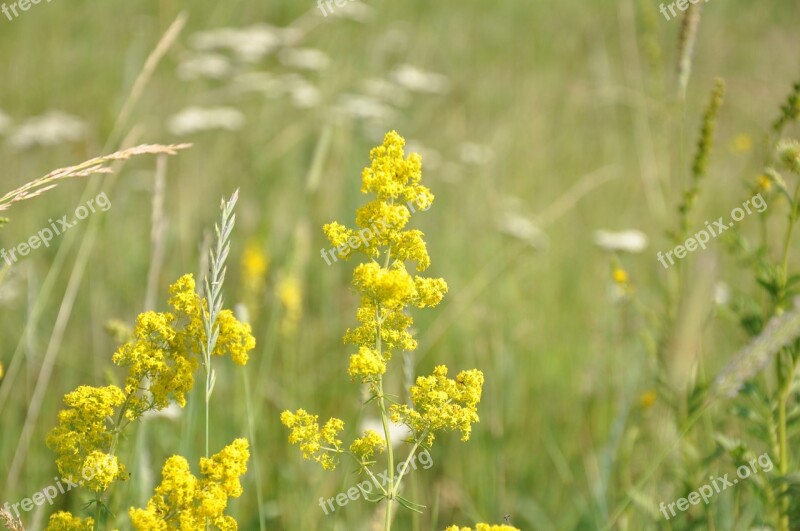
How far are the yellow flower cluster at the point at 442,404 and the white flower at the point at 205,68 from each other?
5.62 meters

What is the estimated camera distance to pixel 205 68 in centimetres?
659

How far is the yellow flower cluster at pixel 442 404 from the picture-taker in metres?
1.45

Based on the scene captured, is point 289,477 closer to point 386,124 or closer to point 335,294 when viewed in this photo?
point 335,294

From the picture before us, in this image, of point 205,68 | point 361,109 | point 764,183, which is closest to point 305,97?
point 361,109

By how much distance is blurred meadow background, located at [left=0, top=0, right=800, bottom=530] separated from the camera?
9.85 feet

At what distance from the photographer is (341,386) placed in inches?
161

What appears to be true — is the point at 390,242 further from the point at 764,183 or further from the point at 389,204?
the point at 764,183

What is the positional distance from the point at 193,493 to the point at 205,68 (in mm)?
5715

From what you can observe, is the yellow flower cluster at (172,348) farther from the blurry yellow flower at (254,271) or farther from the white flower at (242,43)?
the white flower at (242,43)

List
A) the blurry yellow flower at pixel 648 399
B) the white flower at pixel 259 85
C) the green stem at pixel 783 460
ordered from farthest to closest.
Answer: the white flower at pixel 259 85 < the blurry yellow flower at pixel 648 399 < the green stem at pixel 783 460

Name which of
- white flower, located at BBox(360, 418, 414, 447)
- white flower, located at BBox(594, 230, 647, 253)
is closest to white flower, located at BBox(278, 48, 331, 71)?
white flower, located at BBox(594, 230, 647, 253)

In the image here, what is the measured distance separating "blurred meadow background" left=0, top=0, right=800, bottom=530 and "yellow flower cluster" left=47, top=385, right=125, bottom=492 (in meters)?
0.51

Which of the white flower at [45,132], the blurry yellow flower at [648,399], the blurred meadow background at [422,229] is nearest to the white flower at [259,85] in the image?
the blurred meadow background at [422,229]

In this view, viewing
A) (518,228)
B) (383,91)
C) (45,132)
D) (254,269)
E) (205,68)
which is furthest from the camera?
(383,91)
